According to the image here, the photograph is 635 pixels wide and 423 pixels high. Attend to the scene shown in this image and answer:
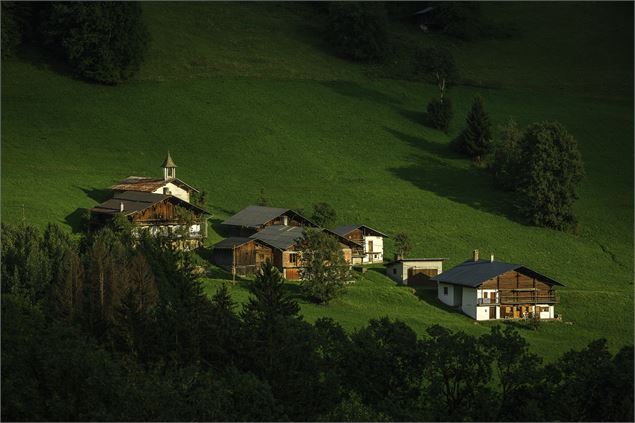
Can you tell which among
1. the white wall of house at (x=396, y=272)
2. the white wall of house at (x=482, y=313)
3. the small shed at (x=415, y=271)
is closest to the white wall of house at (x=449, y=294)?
the white wall of house at (x=482, y=313)

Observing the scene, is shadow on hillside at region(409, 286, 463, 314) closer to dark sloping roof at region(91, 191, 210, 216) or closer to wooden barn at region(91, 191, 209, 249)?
wooden barn at region(91, 191, 209, 249)

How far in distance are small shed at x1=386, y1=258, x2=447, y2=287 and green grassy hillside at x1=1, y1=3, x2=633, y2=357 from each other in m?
1.61

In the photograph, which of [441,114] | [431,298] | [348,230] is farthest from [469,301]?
[441,114]

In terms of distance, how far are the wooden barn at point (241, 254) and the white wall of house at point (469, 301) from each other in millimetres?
15273

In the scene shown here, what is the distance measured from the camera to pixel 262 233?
84812 mm

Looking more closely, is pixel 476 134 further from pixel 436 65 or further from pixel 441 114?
pixel 436 65

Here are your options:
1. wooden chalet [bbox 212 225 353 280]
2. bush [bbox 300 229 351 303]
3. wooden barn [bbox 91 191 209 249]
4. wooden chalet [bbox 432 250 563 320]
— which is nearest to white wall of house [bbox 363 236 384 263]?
wooden chalet [bbox 212 225 353 280]

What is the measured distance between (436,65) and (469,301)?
6220cm

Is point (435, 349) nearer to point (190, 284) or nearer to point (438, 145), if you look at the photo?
point (190, 284)

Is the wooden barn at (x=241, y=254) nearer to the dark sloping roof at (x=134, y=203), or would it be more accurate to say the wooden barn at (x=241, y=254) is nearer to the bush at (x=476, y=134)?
the dark sloping roof at (x=134, y=203)

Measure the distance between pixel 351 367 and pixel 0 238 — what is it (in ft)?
102

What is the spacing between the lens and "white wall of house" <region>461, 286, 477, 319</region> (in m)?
74.8

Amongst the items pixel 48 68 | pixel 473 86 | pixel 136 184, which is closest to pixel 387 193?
pixel 136 184

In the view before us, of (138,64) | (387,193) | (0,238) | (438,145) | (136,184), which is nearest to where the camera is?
(0,238)
